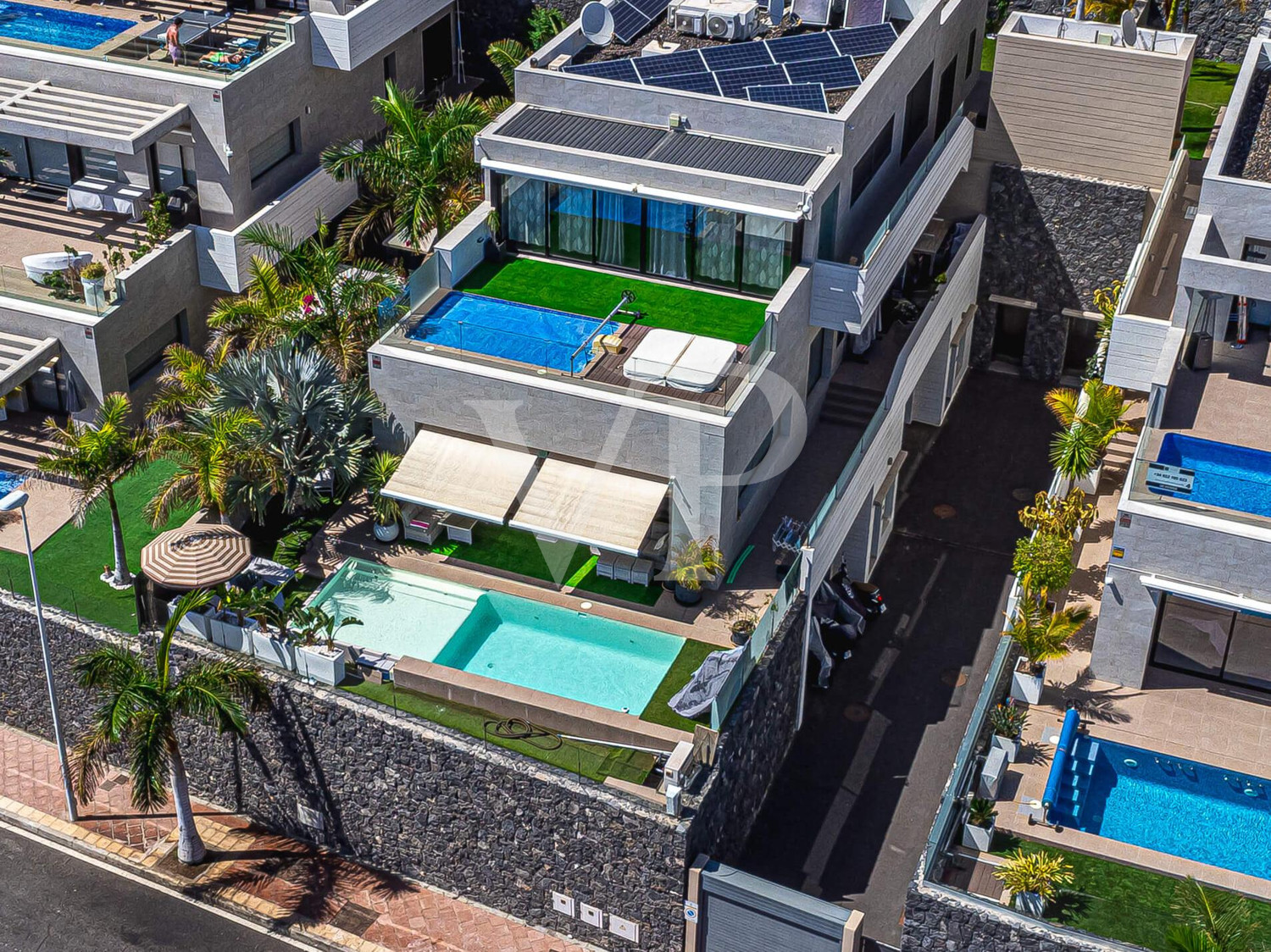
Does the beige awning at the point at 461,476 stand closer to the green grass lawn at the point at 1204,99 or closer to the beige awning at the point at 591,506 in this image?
the beige awning at the point at 591,506

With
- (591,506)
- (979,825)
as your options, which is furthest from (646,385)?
(979,825)

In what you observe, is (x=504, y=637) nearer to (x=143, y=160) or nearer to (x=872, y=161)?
(x=872, y=161)

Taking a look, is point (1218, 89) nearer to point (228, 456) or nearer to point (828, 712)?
point (828, 712)

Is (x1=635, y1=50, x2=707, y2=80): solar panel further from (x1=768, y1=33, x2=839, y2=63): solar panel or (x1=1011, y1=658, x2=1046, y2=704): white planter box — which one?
(x1=1011, y1=658, x2=1046, y2=704): white planter box

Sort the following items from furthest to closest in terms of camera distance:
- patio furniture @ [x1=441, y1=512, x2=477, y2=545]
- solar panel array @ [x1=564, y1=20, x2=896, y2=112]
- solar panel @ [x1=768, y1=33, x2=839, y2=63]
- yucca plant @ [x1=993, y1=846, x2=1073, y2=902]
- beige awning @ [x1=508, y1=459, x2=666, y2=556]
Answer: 1. solar panel @ [x1=768, y1=33, x2=839, y2=63]
2. solar panel array @ [x1=564, y1=20, x2=896, y2=112]
3. patio furniture @ [x1=441, y1=512, x2=477, y2=545]
4. beige awning @ [x1=508, y1=459, x2=666, y2=556]
5. yucca plant @ [x1=993, y1=846, x2=1073, y2=902]

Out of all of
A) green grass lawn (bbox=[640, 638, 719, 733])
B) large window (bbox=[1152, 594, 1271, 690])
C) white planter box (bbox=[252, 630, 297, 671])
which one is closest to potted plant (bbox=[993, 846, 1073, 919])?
green grass lawn (bbox=[640, 638, 719, 733])

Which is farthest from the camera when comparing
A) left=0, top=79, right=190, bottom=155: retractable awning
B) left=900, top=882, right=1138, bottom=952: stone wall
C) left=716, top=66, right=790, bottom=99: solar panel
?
left=0, top=79, right=190, bottom=155: retractable awning
